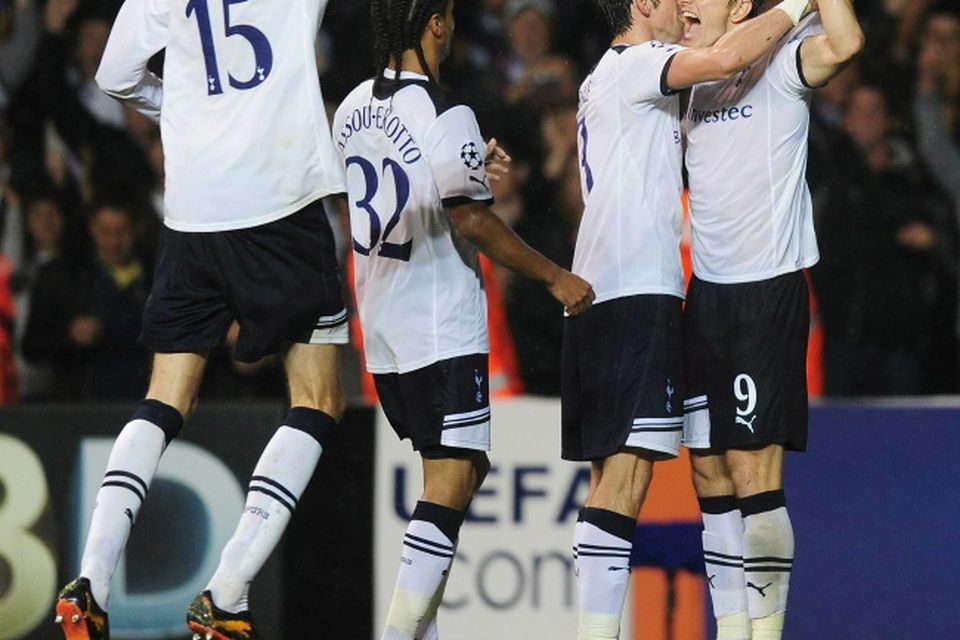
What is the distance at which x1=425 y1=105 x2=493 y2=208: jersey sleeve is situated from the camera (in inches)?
197

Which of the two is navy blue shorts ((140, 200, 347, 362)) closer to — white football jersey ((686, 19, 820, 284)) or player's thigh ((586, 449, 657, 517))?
player's thigh ((586, 449, 657, 517))

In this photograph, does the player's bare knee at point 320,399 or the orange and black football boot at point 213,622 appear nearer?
the orange and black football boot at point 213,622

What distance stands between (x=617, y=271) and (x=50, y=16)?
171 inches

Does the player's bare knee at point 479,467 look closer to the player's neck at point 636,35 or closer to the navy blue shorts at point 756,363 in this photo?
the navy blue shorts at point 756,363

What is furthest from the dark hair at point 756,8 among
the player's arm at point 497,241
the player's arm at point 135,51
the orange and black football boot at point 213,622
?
the orange and black football boot at point 213,622

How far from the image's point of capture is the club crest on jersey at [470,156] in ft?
16.4

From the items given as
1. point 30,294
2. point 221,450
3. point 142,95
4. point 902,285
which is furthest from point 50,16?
point 902,285

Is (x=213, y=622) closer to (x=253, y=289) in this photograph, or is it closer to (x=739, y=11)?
(x=253, y=289)

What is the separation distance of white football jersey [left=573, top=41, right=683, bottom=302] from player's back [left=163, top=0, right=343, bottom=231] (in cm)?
84

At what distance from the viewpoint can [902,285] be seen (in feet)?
25.2

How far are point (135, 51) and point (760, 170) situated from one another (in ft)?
6.03

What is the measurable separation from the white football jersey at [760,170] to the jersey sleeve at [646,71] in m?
0.28

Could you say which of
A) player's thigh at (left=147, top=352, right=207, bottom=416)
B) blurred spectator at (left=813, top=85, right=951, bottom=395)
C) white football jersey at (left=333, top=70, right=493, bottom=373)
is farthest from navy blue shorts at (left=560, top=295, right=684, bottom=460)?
blurred spectator at (left=813, top=85, right=951, bottom=395)

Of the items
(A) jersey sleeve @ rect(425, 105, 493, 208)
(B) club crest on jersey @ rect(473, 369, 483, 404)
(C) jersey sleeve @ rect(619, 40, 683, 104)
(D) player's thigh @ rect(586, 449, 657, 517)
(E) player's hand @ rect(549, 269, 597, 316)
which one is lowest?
(D) player's thigh @ rect(586, 449, 657, 517)
